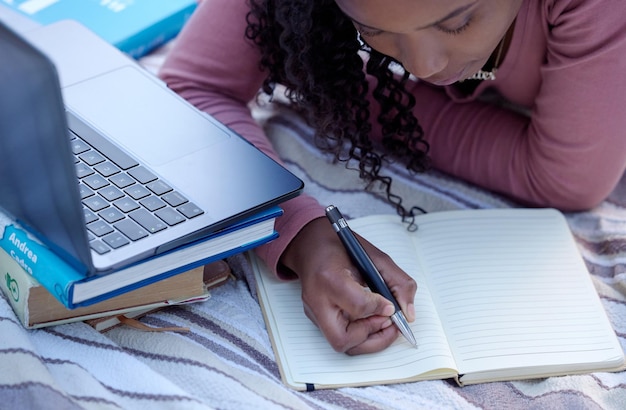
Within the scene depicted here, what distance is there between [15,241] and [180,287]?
0.15 meters

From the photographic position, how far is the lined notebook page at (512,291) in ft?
2.54

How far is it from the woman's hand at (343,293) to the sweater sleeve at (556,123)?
0.83 ft

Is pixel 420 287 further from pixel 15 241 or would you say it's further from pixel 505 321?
pixel 15 241

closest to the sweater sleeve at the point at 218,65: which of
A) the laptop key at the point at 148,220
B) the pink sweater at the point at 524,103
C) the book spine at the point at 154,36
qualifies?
the pink sweater at the point at 524,103

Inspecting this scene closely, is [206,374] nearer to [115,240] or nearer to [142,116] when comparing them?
[115,240]

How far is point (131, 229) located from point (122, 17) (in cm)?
60

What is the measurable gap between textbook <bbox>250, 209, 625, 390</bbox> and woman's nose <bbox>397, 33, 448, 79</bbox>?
0.19 meters

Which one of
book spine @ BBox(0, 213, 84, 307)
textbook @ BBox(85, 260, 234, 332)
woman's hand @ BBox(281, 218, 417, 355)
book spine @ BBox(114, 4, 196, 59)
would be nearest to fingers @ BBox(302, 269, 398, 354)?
woman's hand @ BBox(281, 218, 417, 355)

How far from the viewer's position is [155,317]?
788 mm

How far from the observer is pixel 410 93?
996 mm

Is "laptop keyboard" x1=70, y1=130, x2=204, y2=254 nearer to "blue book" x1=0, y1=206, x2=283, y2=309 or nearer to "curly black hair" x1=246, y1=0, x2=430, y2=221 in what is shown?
"blue book" x1=0, y1=206, x2=283, y2=309

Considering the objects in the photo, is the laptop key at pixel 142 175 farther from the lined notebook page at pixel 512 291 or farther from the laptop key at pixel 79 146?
the lined notebook page at pixel 512 291

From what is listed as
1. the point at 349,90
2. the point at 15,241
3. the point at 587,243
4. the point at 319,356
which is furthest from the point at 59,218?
the point at 587,243

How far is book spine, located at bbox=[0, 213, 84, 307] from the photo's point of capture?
2.13ft
